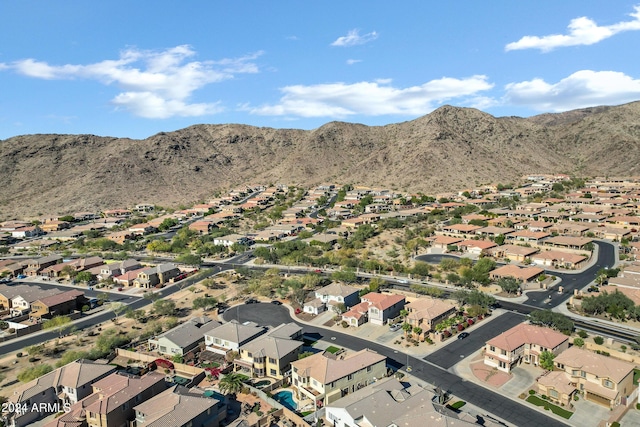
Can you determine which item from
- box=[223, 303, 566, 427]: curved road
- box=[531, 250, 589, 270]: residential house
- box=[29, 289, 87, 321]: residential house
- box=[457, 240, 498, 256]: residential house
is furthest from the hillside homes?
box=[29, 289, 87, 321]: residential house

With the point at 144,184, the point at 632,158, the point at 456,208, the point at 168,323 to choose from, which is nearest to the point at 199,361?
the point at 168,323

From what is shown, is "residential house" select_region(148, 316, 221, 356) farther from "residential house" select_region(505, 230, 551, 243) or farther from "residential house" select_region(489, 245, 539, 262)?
"residential house" select_region(505, 230, 551, 243)

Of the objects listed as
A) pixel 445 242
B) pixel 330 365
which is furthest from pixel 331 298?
pixel 445 242

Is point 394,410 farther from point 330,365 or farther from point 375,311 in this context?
point 375,311

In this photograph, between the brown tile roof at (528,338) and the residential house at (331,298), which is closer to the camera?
the brown tile roof at (528,338)

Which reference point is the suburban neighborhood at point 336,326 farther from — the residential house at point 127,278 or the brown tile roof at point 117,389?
the residential house at point 127,278

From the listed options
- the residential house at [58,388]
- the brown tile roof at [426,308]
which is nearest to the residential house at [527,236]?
the brown tile roof at [426,308]
